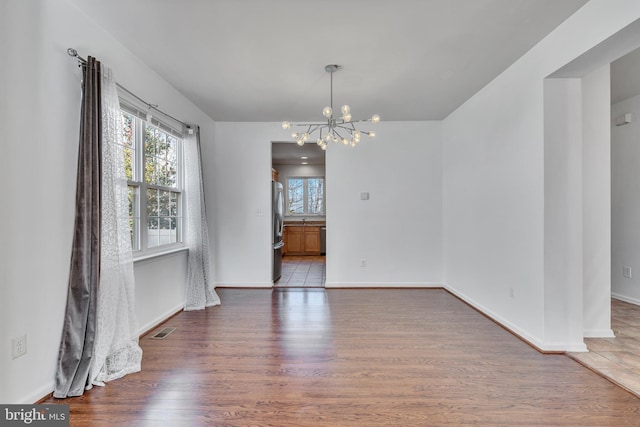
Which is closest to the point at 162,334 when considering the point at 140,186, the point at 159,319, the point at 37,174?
the point at 159,319

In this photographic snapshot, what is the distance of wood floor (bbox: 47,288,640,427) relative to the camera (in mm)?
1824

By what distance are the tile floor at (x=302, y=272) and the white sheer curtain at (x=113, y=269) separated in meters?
2.77

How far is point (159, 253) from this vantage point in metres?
3.35

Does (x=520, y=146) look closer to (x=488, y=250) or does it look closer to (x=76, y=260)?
(x=488, y=250)

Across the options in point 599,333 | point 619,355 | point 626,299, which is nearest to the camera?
point 619,355

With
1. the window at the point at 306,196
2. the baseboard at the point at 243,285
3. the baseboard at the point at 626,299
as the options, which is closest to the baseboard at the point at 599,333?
the baseboard at the point at 626,299

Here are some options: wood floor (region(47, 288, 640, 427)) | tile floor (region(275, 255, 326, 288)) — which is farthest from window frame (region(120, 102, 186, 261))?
tile floor (region(275, 255, 326, 288))

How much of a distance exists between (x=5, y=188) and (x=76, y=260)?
1.99 ft

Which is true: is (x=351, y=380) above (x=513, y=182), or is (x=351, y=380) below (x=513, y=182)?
below

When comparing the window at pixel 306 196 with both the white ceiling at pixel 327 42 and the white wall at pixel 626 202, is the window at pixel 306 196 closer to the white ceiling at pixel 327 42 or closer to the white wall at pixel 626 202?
the white ceiling at pixel 327 42

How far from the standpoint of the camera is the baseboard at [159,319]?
10.1ft

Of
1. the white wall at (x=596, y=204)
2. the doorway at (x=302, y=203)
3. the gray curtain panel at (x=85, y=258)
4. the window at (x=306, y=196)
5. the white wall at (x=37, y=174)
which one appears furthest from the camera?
the window at (x=306, y=196)

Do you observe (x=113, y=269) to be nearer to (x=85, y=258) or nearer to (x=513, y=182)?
(x=85, y=258)

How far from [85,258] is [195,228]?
1.80 meters
